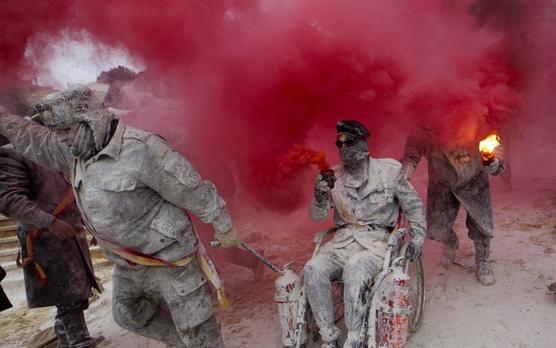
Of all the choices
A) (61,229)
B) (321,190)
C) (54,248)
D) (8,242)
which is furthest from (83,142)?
(8,242)

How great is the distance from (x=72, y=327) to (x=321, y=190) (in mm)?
2663

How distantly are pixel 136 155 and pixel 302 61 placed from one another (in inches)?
122

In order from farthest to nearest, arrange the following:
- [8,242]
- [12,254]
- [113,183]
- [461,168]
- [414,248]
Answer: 1. [8,242]
2. [12,254]
3. [461,168]
4. [414,248]
5. [113,183]

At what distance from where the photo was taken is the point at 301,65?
516 centimetres

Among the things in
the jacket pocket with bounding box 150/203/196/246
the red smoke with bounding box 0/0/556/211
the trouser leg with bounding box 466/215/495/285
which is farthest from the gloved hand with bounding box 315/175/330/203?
the trouser leg with bounding box 466/215/495/285

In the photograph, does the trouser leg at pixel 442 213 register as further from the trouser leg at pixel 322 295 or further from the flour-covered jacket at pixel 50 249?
the flour-covered jacket at pixel 50 249

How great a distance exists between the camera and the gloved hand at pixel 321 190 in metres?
3.46

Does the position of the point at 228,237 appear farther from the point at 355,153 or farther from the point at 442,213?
the point at 442,213

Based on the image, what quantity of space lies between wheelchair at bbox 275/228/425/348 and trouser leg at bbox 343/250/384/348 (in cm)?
5

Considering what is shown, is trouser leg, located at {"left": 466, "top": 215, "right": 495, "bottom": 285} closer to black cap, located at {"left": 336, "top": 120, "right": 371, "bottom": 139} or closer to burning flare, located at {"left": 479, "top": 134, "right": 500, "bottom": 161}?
burning flare, located at {"left": 479, "top": 134, "right": 500, "bottom": 161}

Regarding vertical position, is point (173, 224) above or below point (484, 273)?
above

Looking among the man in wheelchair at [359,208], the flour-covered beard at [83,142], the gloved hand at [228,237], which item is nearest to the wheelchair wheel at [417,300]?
the man in wheelchair at [359,208]

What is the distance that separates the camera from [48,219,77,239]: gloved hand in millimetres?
3574

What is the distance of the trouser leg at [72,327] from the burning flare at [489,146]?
4.04m
